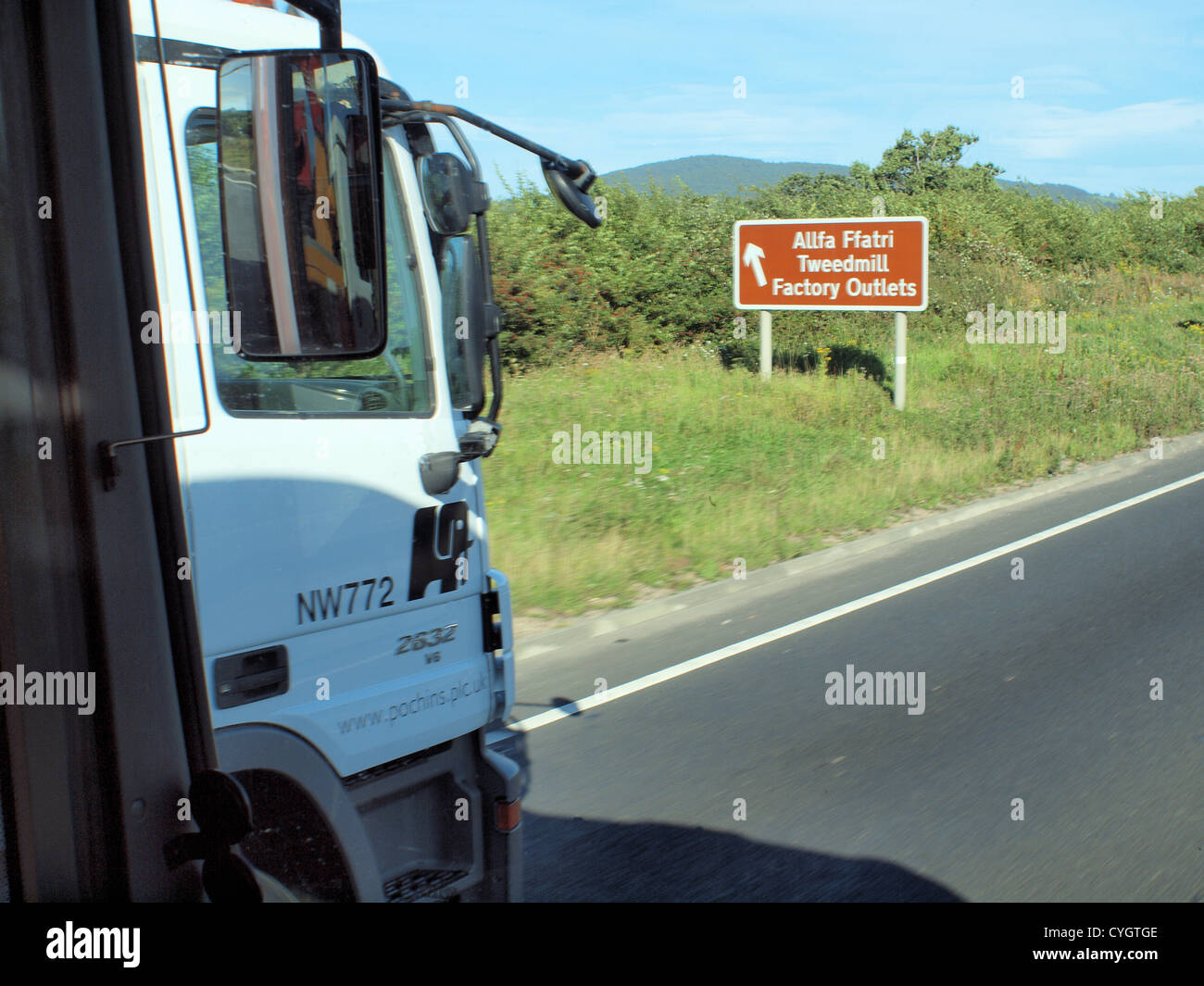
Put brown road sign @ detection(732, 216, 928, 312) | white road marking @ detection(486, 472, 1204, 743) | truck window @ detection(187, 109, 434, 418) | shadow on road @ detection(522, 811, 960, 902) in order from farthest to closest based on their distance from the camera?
1. brown road sign @ detection(732, 216, 928, 312)
2. white road marking @ detection(486, 472, 1204, 743)
3. shadow on road @ detection(522, 811, 960, 902)
4. truck window @ detection(187, 109, 434, 418)

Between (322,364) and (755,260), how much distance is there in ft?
51.7

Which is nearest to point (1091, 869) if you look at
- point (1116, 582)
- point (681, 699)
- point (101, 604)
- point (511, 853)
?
point (511, 853)

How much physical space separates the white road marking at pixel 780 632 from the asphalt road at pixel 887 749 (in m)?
0.06

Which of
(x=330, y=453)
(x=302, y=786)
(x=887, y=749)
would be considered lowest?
(x=887, y=749)

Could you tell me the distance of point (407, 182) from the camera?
300cm

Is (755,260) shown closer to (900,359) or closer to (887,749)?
(900,359)

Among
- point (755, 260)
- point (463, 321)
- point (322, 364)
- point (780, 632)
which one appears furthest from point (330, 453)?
point (755, 260)

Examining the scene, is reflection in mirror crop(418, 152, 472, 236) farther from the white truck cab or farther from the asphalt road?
the asphalt road

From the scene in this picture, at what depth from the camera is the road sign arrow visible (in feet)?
58.8

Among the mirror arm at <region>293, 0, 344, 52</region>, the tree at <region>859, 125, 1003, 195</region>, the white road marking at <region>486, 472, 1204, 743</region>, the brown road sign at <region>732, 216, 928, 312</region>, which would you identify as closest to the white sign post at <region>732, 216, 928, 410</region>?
the brown road sign at <region>732, 216, 928, 312</region>

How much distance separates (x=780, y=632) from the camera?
7.90m

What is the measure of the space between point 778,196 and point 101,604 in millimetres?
27491

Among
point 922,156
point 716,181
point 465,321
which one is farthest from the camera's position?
point 922,156

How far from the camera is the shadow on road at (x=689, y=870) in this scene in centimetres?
414
